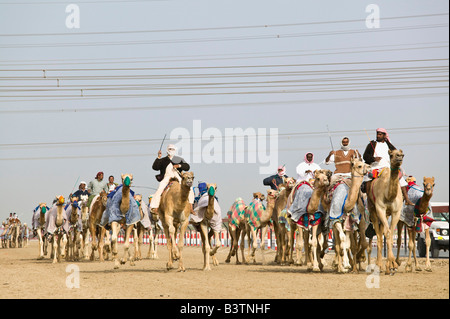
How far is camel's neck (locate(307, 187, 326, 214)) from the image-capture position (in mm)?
20391

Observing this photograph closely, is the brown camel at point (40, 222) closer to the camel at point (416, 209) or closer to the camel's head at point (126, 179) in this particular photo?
the camel's head at point (126, 179)

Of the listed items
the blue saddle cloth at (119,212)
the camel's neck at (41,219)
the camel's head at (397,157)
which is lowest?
the camel's neck at (41,219)

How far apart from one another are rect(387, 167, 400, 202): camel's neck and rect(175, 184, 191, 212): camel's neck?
4720 mm

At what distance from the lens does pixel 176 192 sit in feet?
67.2

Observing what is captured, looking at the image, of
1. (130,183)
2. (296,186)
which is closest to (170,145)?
(130,183)

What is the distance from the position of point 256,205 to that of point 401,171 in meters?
7.96

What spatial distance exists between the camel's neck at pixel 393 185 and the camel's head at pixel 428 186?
1.88 meters

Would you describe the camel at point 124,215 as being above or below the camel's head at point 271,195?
below

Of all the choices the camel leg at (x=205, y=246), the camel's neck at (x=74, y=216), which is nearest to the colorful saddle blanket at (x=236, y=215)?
the camel's neck at (x=74, y=216)

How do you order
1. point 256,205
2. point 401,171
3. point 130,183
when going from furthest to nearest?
point 256,205 → point 130,183 → point 401,171

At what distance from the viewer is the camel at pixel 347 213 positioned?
19219 millimetres

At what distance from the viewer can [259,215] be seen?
2691 centimetres

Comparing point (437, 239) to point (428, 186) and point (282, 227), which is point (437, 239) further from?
point (428, 186)
